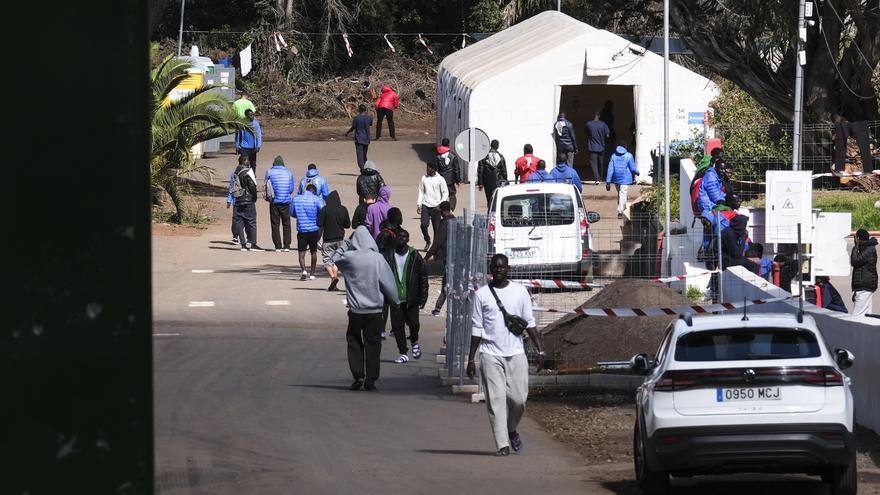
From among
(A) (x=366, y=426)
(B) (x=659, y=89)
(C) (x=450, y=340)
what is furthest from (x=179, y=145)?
Answer: (A) (x=366, y=426)

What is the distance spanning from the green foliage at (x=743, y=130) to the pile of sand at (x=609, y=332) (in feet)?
34.9

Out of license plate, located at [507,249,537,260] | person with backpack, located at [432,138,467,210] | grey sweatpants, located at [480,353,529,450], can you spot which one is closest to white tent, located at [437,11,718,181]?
person with backpack, located at [432,138,467,210]

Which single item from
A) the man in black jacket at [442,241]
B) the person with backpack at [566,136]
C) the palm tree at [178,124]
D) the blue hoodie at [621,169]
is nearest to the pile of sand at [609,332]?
the man in black jacket at [442,241]

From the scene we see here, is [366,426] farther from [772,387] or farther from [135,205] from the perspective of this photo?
[135,205]

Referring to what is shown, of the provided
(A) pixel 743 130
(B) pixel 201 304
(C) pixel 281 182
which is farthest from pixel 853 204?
(B) pixel 201 304

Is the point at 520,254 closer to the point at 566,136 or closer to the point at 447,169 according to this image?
the point at 447,169

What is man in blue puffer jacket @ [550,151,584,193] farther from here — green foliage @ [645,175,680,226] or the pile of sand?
the pile of sand

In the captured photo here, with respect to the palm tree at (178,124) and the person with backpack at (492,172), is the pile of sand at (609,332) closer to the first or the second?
the person with backpack at (492,172)

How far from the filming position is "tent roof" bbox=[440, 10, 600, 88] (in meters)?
34.4

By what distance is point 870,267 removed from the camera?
1920 cm

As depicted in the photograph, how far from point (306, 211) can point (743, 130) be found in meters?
11.3

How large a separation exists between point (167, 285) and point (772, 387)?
1593cm

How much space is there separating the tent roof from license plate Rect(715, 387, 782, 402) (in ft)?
82.1

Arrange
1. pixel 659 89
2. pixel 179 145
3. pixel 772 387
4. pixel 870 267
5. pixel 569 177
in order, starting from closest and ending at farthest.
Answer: pixel 772 387 < pixel 870 267 < pixel 569 177 < pixel 179 145 < pixel 659 89
